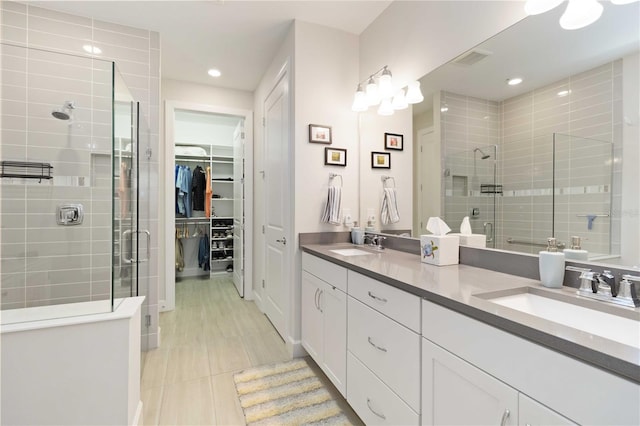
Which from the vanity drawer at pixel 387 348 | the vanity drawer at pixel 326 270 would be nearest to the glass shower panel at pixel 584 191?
the vanity drawer at pixel 387 348

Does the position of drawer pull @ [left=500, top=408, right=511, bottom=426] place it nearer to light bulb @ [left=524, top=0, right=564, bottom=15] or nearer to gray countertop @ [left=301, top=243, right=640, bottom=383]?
gray countertop @ [left=301, top=243, right=640, bottom=383]

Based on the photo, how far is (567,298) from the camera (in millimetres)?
967

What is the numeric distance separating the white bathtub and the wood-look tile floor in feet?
1.50

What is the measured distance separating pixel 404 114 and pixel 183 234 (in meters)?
4.10

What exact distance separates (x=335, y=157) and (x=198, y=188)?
10.4ft

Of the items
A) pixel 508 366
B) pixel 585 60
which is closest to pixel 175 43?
pixel 585 60

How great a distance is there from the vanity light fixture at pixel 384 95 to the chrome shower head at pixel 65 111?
216cm

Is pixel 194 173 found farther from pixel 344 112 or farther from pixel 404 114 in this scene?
pixel 404 114

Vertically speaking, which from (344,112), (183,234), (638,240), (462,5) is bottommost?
(183,234)

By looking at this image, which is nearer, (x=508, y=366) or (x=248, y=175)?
(x=508, y=366)

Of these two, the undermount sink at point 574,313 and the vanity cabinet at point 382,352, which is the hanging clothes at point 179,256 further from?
the undermount sink at point 574,313

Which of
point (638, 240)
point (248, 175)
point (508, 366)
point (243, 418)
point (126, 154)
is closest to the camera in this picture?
point (508, 366)

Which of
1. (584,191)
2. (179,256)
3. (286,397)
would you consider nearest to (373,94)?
(584,191)

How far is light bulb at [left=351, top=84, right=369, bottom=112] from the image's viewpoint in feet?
7.38
